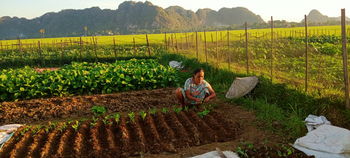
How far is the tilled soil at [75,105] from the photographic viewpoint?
6.57 m

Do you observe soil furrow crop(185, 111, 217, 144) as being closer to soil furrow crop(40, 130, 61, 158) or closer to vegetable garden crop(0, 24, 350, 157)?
vegetable garden crop(0, 24, 350, 157)

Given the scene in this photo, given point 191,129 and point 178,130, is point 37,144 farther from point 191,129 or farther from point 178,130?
point 191,129

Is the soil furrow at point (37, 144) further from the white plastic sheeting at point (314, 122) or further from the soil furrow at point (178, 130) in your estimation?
the white plastic sheeting at point (314, 122)

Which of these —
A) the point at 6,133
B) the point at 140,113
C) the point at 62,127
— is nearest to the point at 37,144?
the point at 62,127

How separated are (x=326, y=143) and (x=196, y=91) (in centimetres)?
260

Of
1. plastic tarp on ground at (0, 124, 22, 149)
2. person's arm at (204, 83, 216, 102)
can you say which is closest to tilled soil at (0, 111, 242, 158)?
plastic tarp on ground at (0, 124, 22, 149)

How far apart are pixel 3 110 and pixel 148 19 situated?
132 m

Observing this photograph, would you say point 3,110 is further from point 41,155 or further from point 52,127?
point 41,155

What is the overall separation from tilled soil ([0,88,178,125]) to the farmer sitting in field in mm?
1154

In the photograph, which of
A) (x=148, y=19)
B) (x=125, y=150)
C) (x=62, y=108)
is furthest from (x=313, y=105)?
(x=148, y=19)

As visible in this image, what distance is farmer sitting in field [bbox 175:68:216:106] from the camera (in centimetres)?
587

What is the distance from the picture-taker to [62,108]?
22.8 ft

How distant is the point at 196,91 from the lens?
Result: 19.5 ft

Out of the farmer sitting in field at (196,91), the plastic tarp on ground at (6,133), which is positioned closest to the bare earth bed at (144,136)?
the plastic tarp on ground at (6,133)
